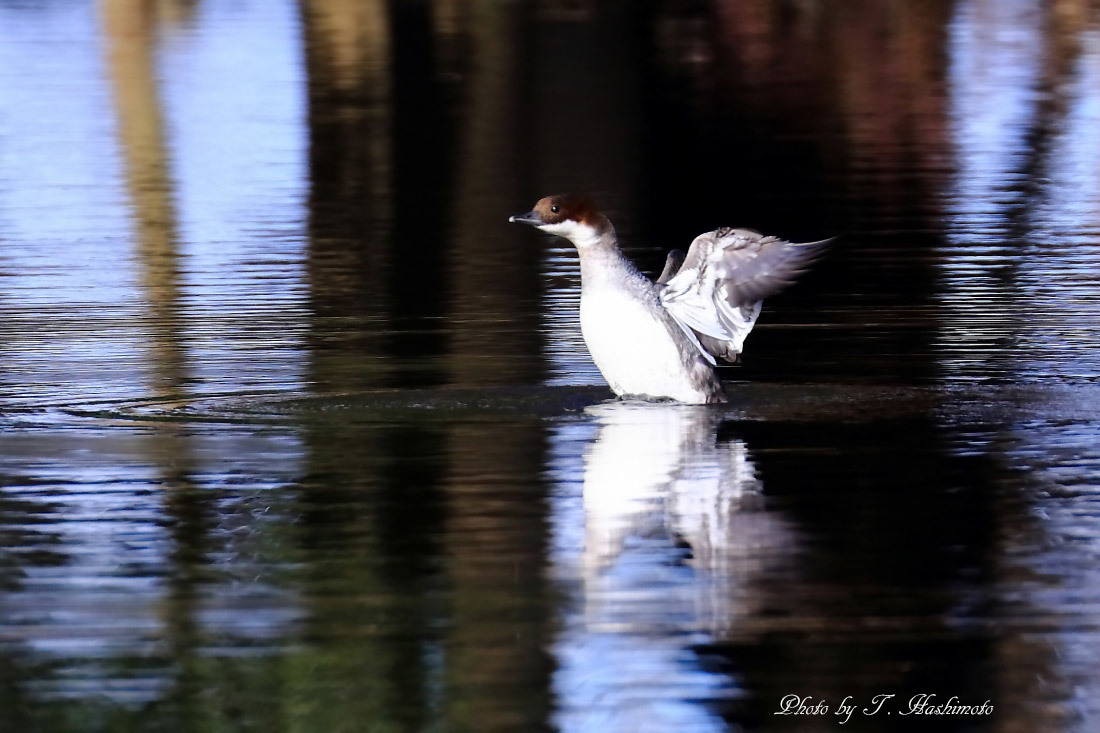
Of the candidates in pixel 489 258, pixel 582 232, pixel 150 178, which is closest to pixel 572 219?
pixel 582 232

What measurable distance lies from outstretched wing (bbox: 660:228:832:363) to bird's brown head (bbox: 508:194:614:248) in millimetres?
399

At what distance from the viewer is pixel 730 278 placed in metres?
10.2

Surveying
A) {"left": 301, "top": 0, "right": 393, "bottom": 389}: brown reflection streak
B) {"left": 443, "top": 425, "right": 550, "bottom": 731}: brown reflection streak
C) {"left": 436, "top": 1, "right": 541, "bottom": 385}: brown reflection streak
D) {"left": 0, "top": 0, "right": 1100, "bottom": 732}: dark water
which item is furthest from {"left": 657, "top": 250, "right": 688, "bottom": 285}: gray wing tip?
{"left": 301, "top": 0, "right": 393, "bottom": 389}: brown reflection streak

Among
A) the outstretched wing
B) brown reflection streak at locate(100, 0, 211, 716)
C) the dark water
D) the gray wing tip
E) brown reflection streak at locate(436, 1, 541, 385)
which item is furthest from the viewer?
brown reflection streak at locate(436, 1, 541, 385)

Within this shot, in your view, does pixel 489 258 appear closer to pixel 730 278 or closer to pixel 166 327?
pixel 166 327

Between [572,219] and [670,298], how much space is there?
1.79ft

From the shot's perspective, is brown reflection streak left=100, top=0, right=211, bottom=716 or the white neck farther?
the white neck

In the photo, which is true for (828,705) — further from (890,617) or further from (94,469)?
(94,469)

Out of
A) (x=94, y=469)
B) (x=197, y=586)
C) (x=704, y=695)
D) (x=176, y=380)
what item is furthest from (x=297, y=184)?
(x=704, y=695)

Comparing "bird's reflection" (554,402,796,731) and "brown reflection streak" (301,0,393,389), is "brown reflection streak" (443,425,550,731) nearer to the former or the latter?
"bird's reflection" (554,402,796,731)

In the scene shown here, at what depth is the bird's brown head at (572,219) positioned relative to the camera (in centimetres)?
1022

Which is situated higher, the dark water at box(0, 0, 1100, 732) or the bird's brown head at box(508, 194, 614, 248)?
the bird's brown head at box(508, 194, 614, 248)

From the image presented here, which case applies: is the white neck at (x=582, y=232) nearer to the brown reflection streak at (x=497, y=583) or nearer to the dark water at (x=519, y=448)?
the dark water at (x=519, y=448)

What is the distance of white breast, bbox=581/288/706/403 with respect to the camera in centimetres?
1014
